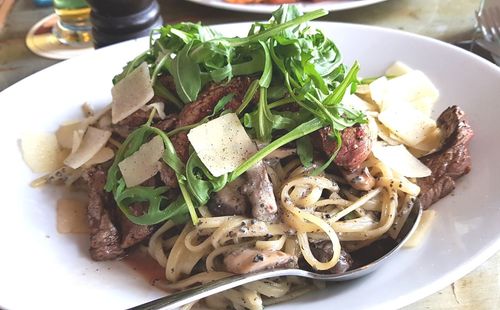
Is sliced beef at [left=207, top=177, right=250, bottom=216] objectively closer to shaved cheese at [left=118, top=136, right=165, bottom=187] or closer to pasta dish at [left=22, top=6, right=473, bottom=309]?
pasta dish at [left=22, top=6, right=473, bottom=309]

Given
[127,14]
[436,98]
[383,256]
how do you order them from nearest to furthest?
1. [383,256]
2. [436,98]
3. [127,14]

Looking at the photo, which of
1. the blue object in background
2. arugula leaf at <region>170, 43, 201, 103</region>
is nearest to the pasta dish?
arugula leaf at <region>170, 43, 201, 103</region>

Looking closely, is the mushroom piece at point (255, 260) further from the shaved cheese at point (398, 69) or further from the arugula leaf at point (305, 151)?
the shaved cheese at point (398, 69)

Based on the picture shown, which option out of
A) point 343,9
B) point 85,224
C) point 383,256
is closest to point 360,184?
point 383,256

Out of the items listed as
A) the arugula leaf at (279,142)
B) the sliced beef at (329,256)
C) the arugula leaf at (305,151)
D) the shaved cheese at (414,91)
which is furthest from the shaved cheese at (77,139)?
the shaved cheese at (414,91)

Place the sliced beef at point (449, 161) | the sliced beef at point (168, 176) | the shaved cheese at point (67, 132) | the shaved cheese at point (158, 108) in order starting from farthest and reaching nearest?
the shaved cheese at point (67, 132) < the shaved cheese at point (158, 108) < the sliced beef at point (449, 161) < the sliced beef at point (168, 176)

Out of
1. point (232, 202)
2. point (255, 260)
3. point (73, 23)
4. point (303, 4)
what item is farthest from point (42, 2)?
point (255, 260)

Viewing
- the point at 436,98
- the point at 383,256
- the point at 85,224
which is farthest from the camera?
the point at 436,98

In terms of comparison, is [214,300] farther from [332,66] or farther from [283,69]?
[332,66]
